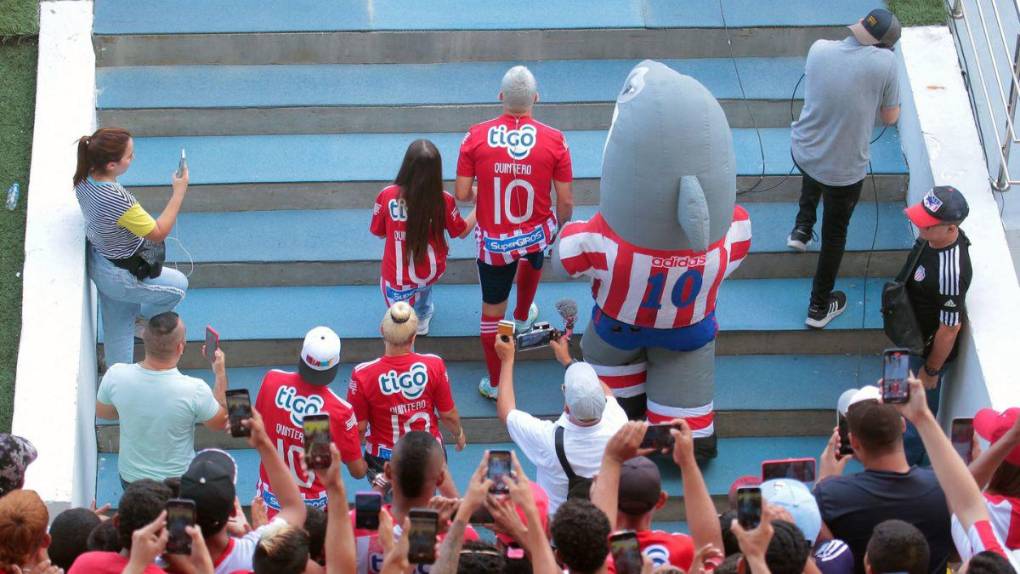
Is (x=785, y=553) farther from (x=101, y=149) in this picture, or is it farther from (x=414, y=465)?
(x=101, y=149)

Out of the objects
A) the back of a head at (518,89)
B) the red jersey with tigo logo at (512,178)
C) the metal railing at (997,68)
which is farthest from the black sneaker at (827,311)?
the back of a head at (518,89)

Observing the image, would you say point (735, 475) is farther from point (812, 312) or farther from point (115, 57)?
point (115, 57)

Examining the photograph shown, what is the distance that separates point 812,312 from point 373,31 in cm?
355

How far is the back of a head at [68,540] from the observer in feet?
14.8

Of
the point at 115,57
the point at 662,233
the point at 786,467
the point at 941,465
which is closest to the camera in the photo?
the point at 941,465

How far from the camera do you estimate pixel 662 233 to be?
608 cm

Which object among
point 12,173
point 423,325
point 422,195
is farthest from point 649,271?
point 12,173

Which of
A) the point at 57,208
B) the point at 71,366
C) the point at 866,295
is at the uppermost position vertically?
the point at 57,208

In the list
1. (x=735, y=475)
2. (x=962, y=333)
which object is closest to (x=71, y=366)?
(x=735, y=475)

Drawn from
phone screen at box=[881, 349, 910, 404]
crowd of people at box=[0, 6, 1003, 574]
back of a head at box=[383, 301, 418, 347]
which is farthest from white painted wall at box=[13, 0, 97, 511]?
phone screen at box=[881, 349, 910, 404]

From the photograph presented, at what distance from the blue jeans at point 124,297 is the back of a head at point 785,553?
397cm

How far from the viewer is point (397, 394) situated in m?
5.85

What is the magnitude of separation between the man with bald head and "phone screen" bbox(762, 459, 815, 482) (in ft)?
7.92

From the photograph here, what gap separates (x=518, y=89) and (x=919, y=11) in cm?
356
